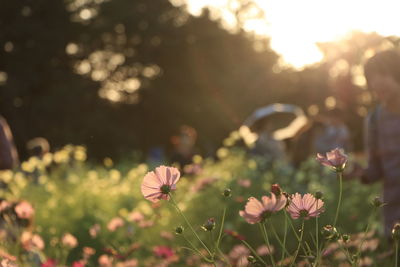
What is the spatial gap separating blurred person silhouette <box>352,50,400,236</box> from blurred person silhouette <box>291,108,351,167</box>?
2928 mm

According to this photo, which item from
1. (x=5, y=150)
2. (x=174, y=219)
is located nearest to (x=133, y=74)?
(x=174, y=219)

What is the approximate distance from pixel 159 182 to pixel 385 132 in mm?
2192

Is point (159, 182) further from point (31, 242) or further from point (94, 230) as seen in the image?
point (31, 242)

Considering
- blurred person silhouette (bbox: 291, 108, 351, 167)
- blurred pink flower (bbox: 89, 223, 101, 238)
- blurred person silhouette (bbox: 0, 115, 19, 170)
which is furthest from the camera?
blurred person silhouette (bbox: 291, 108, 351, 167)

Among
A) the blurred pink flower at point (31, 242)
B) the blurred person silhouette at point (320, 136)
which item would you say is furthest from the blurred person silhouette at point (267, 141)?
the blurred pink flower at point (31, 242)

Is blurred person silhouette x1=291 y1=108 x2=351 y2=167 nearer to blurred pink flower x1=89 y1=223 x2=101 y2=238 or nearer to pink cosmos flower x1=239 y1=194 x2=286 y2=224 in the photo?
blurred pink flower x1=89 y1=223 x2=101 y2=238

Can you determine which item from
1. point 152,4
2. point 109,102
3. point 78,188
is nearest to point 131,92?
point 109,102

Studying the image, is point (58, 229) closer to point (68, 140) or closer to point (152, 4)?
point (68, 140)

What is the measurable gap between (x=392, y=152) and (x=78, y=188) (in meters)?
4.52

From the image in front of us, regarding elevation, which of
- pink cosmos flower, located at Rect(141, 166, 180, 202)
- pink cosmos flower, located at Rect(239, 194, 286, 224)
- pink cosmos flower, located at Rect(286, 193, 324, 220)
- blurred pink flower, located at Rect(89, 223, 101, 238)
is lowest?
blurred pink flower, located at Rect(89, 223, 101, 238)

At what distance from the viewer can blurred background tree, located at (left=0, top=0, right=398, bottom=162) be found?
28781 mm

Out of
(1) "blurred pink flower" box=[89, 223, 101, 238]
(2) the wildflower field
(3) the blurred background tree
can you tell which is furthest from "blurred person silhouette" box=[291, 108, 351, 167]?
(3) the blurred background tree

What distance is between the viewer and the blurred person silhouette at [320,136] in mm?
7320

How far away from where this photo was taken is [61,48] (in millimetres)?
30234
